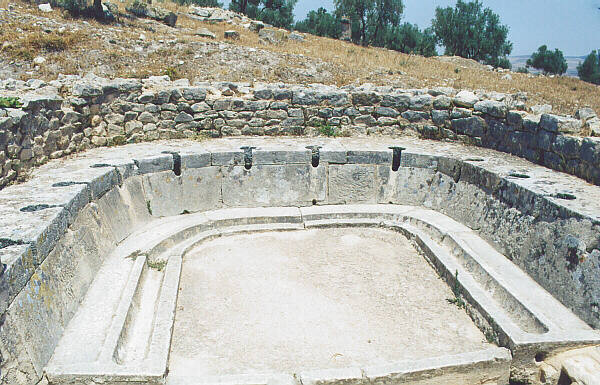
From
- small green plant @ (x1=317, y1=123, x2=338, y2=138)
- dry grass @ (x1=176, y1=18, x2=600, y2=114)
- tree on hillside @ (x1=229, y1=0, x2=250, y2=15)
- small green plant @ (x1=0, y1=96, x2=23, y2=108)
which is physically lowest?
small green plant @ (x1=317, y1=123, x2=338, y2=138)

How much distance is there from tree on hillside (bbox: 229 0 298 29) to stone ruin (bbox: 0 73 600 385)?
33418mm

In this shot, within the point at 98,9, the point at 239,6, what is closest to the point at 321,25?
the point at 239,6

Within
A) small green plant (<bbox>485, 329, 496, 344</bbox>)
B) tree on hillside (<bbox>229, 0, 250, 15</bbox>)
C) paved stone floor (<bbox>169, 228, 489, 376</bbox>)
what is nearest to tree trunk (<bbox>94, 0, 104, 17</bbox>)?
paved stone floor (<bbox>169, 228, 489, 376</bbox>)

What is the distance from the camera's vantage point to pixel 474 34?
43344 millimetres

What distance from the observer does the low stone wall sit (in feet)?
21.0

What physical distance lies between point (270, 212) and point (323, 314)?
2886 mm

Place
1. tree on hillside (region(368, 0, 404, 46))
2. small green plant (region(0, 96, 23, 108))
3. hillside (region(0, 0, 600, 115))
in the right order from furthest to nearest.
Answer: tree on hillside (region(368, 0, 404, 46)) < hillside (region(0, 0, 600, 115)) < small green plant (region(0, 96, 23, 108))

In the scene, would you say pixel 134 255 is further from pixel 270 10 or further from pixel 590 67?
pixel 590 67

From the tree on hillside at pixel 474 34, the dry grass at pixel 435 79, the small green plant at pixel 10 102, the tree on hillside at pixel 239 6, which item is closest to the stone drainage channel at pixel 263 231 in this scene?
the small green plant at pixel 10 102

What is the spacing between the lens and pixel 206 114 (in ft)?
28.6

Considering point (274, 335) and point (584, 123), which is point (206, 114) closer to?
point (274, 335)

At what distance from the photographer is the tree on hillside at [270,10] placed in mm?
39594

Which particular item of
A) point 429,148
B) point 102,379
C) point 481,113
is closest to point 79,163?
point 102,379

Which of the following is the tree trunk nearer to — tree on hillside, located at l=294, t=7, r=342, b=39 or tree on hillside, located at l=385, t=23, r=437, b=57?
tree on hillside, located at l=294, t=7, r=342, b=39
